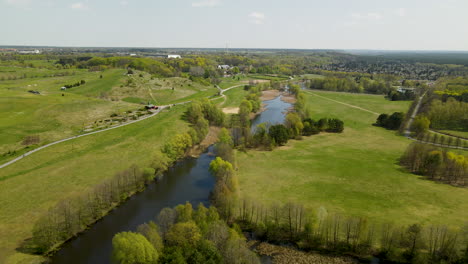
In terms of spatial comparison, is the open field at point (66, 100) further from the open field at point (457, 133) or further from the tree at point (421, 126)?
the open field at point (457, 133)

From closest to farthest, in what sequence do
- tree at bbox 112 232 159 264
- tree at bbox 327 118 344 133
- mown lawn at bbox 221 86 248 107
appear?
tree at bbox 112 232 159 264 < tree at bbox 327 118 344 133 < mown lawn at bbox 221 86 248 107

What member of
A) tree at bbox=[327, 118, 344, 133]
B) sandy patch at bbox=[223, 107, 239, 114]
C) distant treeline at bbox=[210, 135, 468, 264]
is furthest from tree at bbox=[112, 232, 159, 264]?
sandy patch at bbox=[223, 107, 239, 114]

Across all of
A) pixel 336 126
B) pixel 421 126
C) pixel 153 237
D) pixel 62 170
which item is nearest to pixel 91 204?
pixel 153 237

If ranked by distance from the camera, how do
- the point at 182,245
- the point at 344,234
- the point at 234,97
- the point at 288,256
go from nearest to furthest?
the point at 182,245
the point at 288,256
the point at 344,234
the point at 234,97

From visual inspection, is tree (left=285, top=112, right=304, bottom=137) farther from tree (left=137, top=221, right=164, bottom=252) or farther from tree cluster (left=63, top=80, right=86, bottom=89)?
tree cluster (left=63, top=80, right=86, bottom=89)

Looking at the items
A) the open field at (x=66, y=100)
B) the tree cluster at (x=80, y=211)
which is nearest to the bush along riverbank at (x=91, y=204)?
the tree cluster at (x=80, y=211)

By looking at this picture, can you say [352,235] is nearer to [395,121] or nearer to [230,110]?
[395,121]
